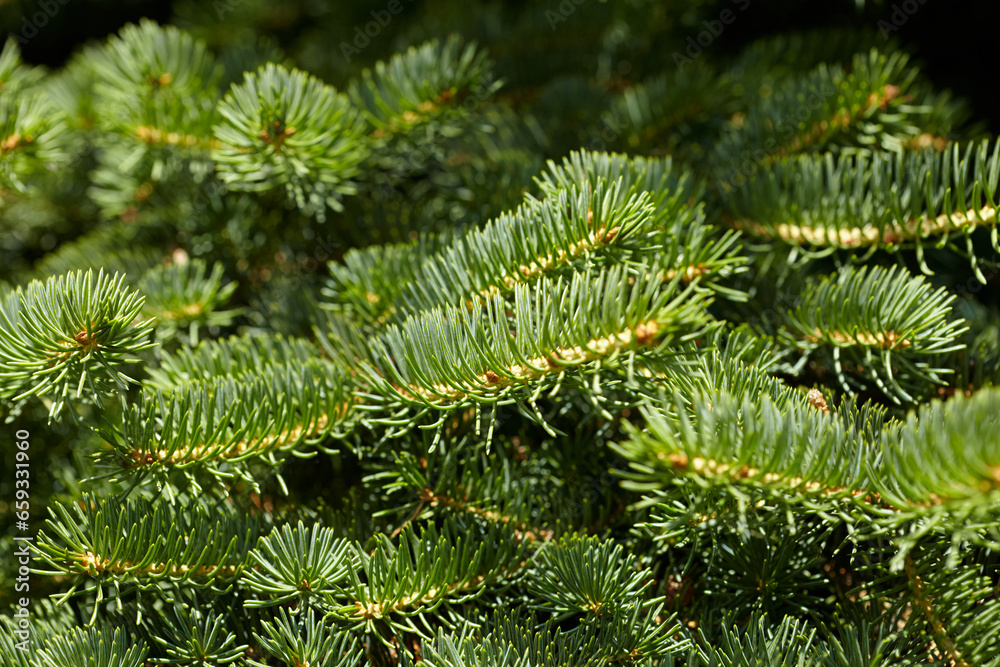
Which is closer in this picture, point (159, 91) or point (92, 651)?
point (92, 651)

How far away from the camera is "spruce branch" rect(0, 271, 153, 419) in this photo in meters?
0.36

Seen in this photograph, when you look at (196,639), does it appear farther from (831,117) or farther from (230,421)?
(831,117)

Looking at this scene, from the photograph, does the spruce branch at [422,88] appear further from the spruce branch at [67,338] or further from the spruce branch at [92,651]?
the spruce branch at [92,651]

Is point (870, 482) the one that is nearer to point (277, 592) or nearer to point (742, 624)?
point (742, 624)

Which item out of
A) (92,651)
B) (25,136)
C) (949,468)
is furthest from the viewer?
(25,136)

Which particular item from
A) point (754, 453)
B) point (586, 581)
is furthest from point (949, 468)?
point (586, 581)

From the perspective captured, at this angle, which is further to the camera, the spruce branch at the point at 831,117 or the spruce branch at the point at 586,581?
the spruce branch at the point at 831,117

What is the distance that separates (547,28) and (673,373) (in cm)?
56

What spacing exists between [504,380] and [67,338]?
0.74 ft

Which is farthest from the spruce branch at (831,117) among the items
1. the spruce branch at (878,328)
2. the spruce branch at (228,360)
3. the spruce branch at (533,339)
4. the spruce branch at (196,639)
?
Answer: the spruce branch at (196,639)

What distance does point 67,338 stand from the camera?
0.36 metres

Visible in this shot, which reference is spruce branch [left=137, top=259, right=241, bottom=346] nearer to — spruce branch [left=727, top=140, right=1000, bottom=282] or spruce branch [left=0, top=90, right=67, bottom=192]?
spruce branch [left=0, top=90, right=67, bottom=192]

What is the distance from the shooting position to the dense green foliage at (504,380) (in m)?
A: 0.34

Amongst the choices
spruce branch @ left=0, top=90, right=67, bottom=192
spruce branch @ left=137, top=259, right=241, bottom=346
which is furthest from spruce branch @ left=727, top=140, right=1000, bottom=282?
spruce branch @ left=0, top=90, right=67, bottom=192
